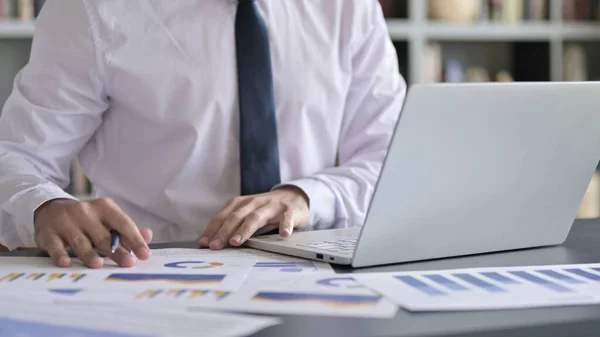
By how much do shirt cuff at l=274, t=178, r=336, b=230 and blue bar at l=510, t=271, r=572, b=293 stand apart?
0.49m

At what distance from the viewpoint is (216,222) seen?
1.12m

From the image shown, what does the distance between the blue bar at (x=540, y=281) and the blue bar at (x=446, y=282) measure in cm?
8

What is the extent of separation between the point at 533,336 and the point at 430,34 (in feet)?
8.72

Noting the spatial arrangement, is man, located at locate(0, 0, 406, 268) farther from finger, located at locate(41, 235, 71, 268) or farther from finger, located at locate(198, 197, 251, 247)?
finger, located at locate(41, 235, 71, 268)

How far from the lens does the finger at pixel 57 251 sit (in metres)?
0.94

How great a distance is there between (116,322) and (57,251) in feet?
1.12

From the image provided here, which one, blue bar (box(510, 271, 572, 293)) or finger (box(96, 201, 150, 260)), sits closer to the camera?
blue bar (box(510, 271, 572, 293))

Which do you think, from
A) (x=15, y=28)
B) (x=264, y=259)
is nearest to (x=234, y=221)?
(x=264, y=259)

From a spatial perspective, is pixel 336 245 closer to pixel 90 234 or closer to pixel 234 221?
pixel 234 221

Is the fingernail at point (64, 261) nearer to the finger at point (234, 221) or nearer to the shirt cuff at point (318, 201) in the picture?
the finger at point (234, 221)

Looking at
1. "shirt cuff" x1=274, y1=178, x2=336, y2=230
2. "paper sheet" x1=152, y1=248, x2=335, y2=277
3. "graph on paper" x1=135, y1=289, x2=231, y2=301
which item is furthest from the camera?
"shirt cuff" x1=274, y1=178, x2=336, y2=230

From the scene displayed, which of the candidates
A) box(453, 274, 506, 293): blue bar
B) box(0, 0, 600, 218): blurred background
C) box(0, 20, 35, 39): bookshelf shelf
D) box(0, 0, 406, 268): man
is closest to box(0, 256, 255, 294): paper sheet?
box(453, 274, 506, 293): blue bar

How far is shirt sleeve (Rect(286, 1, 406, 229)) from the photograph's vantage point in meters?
1.45

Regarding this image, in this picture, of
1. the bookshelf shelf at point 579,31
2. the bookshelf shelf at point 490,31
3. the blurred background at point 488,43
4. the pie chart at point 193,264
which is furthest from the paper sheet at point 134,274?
the bookshelf shelf at point 579,31
